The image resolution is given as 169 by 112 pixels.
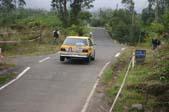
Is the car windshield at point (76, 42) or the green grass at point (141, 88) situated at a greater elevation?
the car windshield at point (76, 42)

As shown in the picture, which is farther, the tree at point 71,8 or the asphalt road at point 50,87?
the tree at point 71,8

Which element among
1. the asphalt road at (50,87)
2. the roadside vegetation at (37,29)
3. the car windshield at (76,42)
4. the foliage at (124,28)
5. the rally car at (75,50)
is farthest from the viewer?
the foliage at (124,28)

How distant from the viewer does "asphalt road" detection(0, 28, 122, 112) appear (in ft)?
53.1

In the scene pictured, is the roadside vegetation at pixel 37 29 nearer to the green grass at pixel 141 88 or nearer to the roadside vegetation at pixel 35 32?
the roadside vegetation at pixel 35 32

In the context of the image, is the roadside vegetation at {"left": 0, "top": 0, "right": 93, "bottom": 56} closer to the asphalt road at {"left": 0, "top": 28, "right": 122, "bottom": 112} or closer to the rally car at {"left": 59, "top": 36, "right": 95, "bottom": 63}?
the rally car at {"left": 59, "top": 36, "right": 95, "bottom": 63}

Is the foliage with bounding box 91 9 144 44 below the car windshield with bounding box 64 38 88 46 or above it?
below

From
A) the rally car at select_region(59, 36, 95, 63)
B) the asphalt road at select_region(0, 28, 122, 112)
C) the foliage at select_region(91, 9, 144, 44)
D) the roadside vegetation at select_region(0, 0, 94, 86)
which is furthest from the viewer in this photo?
the foliage at select_region(91, 9, 144, 44)

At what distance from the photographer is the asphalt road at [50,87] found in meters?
16.2

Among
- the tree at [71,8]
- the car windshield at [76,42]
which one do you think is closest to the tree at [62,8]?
the tree at [71,8]

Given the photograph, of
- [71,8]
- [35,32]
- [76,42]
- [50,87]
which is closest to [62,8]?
[71,8]

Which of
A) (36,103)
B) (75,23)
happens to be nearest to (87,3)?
(75,23)

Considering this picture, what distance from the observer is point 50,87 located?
66.6 feet

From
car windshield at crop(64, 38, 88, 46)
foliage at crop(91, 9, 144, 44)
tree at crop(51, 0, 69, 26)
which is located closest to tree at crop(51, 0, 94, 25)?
tree at crop(51, 0, 69, 26)

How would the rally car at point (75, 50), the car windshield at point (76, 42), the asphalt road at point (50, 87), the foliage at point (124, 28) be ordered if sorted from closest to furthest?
the asphalt road at point (50, 87) → the rally car at point (75, 50) → the car windshield at point (76, 42) → the foliage at point (124, 28)
